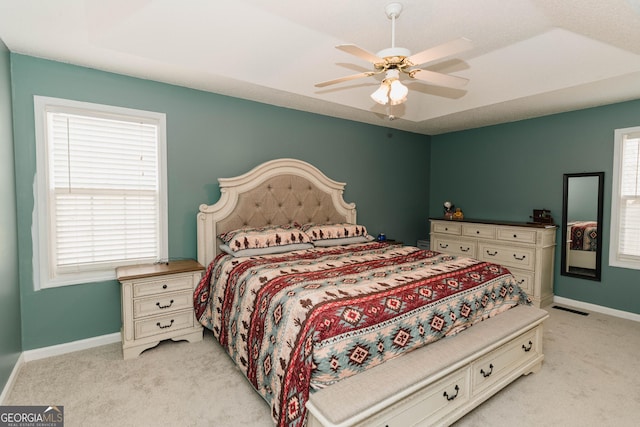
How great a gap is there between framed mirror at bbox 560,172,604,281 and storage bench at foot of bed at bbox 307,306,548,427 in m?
2.06

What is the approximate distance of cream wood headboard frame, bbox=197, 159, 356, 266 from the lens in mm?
3311

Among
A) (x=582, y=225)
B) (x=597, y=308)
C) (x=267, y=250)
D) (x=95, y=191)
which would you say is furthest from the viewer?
(x=582, y=225)

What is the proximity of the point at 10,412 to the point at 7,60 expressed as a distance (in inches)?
95.0

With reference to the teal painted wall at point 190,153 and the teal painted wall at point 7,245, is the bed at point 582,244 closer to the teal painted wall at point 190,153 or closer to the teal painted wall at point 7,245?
the teal painted wall at point 190,153

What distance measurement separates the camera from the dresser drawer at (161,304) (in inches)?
104

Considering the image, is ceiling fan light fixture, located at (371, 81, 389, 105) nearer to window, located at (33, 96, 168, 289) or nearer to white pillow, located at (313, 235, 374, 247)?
white pillow, located at (313, 235, 374, 247)

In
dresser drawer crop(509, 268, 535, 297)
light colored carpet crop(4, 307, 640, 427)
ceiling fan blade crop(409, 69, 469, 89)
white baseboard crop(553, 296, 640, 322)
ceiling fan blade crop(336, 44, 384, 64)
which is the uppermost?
ceiling fan blade crop(336, 44, 384, 64)

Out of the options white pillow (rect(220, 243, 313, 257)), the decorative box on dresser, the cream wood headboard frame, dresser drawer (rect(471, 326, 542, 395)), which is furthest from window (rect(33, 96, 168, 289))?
the decorative box on dresser

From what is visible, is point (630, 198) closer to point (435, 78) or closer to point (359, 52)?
point (435, 78)

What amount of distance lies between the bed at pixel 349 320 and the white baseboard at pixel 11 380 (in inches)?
49.3

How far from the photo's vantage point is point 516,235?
411 centimetres

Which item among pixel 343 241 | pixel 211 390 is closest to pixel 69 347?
pixel 211 390

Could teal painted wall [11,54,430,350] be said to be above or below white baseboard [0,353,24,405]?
above

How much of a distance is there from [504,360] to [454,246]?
8.89 feet
